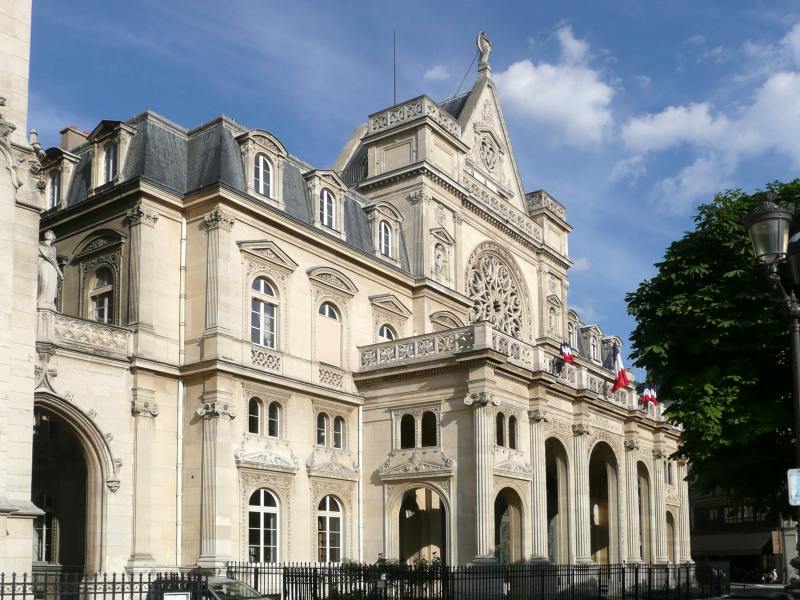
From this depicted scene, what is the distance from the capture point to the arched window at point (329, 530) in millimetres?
32812

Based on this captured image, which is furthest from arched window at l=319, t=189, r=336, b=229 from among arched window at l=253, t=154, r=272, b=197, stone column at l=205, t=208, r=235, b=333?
stone column at l=205, t=208, r=235, b=333

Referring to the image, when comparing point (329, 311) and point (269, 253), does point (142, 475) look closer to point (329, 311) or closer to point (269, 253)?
point (269, 253)

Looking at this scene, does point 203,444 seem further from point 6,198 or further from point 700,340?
point 700,340

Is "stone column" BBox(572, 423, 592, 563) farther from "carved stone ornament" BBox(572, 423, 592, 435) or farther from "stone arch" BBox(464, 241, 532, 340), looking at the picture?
"stone arch" BBox(464, 241, 532, 340)

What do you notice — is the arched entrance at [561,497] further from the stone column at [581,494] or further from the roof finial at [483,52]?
the roof finial at [483,52]

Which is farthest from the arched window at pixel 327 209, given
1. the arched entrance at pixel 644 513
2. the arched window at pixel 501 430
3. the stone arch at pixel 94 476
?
the arched entrance at pixel 644 513

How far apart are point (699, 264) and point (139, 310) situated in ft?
51.2

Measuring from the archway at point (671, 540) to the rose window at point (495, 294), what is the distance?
12972 millimetres

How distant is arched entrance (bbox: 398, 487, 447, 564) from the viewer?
117ft

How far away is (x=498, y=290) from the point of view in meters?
44.3

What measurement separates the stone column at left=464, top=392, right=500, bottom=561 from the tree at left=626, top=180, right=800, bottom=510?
729 centimetres

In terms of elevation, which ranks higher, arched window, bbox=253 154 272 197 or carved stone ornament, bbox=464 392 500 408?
arched window, bbox=253 154 272 197

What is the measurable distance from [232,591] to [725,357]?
1286 cm

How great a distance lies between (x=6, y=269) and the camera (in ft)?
66.0
